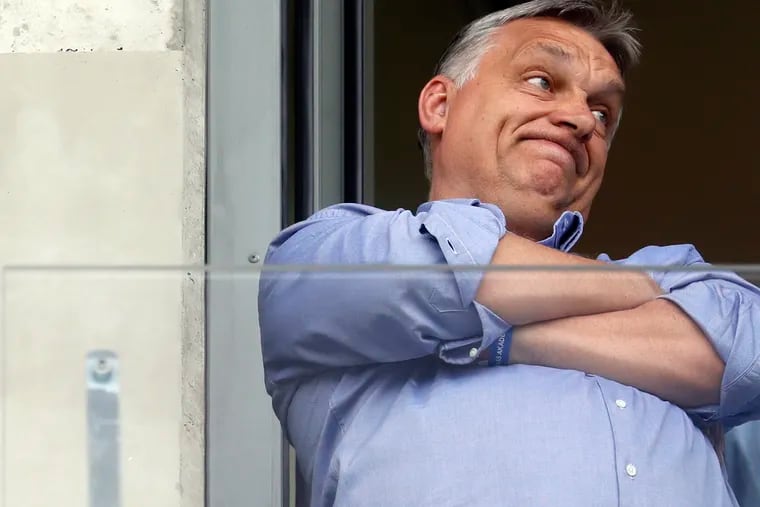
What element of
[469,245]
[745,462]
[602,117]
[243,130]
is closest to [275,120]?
[243,130]

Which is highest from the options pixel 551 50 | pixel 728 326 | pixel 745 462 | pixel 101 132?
pixel 551 50

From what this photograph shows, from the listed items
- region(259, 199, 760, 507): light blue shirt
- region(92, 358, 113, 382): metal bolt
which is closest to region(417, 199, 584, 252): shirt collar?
region(259, 199, 760, 507): light blue shirt

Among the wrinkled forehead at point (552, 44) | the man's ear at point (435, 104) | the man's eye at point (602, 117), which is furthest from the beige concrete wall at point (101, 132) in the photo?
the man's eye at point (602, 117)

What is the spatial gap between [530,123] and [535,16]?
8.5 inches

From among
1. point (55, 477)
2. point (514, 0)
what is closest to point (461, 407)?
point (55, 477)

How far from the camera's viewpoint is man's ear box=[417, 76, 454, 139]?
1742mm

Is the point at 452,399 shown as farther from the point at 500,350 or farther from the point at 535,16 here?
the point at 535,16

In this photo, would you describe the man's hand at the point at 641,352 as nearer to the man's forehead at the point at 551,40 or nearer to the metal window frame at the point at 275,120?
the metal window frame at the point at 275,120

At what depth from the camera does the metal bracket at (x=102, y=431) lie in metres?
1.19

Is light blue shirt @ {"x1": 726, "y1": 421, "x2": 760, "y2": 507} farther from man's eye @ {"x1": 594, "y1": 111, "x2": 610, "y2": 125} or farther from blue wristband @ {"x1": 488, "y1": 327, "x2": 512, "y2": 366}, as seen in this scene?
man's eye @ {"x1": 594, "y1": 111, "x2": 610, "y2": 125}

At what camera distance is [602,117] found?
1739 millimetres

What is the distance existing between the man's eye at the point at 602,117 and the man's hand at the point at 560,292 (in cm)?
60

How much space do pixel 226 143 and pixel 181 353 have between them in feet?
1.77

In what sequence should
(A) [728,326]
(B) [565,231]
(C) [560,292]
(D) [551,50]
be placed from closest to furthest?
1. (C) [560,292]
2. (A) [728,326]
3. (B) [565,231]
4. (D) [551,50]
